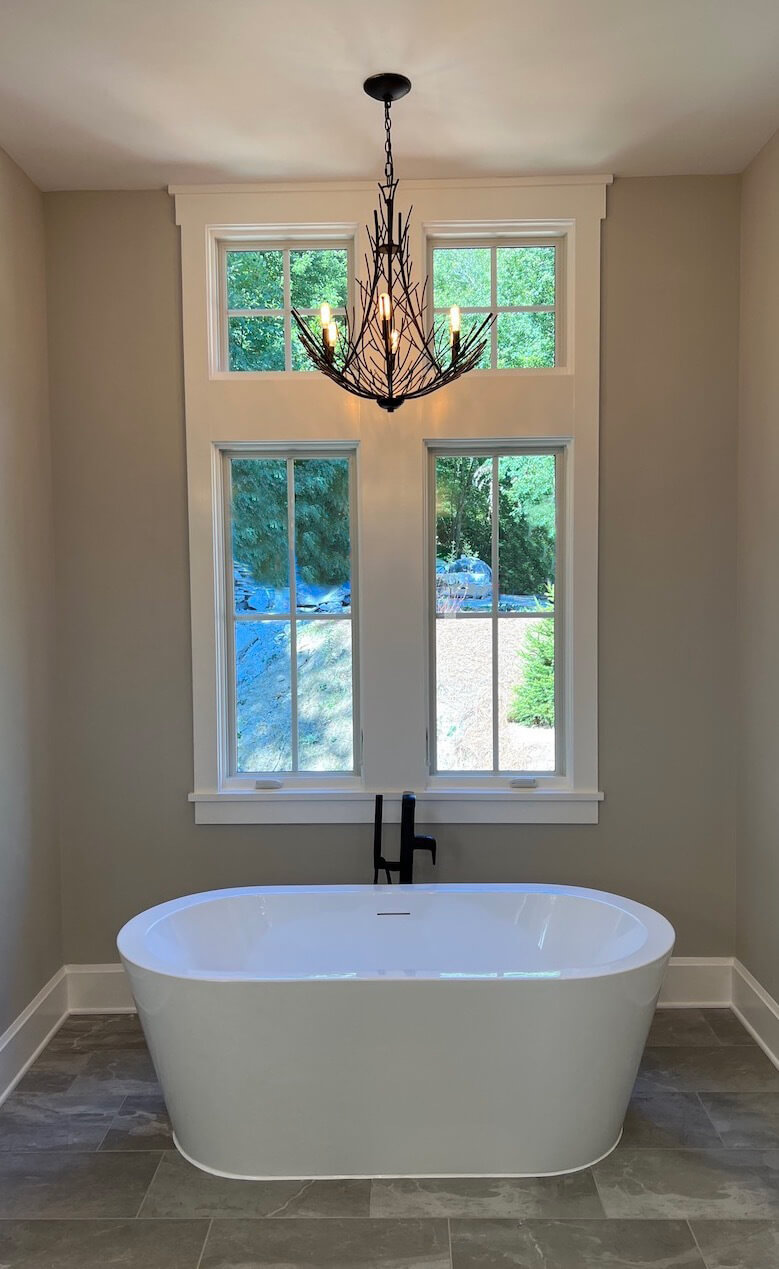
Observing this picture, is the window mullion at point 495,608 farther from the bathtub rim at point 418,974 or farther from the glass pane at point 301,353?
the glass pane at point 301,353

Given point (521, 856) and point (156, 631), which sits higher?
point (156, 631)

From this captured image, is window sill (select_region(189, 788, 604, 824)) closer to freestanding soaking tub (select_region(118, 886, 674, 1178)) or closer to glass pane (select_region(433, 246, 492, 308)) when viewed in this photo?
freestanding soaking tub (select_region(118, 886, 674, 1178))

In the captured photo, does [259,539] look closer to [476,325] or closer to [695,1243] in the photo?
[476,325]

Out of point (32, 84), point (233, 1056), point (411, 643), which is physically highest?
point (32, 84)

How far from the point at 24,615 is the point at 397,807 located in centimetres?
142

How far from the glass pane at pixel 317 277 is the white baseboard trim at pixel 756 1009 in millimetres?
2763

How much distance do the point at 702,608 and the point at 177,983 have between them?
2.10 meters

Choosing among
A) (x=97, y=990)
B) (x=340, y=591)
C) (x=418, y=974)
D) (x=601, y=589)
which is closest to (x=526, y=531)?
(x=601, y=589)

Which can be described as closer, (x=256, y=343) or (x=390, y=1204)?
(x=390, y=1204)

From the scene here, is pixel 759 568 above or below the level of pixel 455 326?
below

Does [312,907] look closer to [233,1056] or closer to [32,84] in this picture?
[233,1056]

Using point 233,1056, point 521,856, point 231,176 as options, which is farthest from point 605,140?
point 233,1056

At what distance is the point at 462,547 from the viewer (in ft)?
10.6

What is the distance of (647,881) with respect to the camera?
10.4ft
